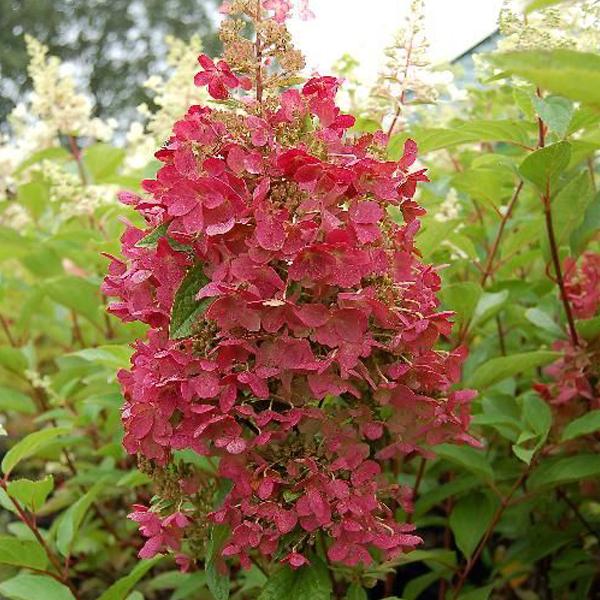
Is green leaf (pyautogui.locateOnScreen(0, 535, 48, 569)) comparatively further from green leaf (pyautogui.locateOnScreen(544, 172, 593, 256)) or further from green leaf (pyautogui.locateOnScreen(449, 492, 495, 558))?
green leaf (pyautogui.locateOnScreen(544, 172, 593, 256))

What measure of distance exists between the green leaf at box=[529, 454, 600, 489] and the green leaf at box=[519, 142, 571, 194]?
1.28ft

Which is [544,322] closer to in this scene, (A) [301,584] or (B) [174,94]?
(A) [301,584]

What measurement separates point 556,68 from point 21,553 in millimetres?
971

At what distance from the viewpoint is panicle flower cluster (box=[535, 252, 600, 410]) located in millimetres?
1329

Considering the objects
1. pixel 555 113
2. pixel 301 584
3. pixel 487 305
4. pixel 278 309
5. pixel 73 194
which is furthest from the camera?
pixel 73 194

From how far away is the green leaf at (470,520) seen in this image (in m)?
1.30

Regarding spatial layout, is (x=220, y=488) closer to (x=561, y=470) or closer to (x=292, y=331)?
(x=292, y=331)

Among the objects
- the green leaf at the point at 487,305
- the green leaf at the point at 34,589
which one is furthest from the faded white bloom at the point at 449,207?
the green leaf at the point at 34,589

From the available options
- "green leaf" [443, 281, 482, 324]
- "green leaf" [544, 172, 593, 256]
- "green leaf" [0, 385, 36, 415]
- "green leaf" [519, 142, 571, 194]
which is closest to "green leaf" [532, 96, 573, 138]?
"green leaf" [519, 142, 571, 194]

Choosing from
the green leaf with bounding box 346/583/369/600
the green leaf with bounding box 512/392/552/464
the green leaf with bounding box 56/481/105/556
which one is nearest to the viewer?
the green leaf with bounding box 346/583/369/600


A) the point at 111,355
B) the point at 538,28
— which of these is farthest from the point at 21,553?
the point at 538,28

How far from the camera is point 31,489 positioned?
1.19 metres

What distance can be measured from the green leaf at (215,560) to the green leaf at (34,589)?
0.29 m

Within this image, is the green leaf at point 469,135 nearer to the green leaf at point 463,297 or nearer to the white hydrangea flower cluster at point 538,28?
the white hydrangea flower cluster at point 538,28
